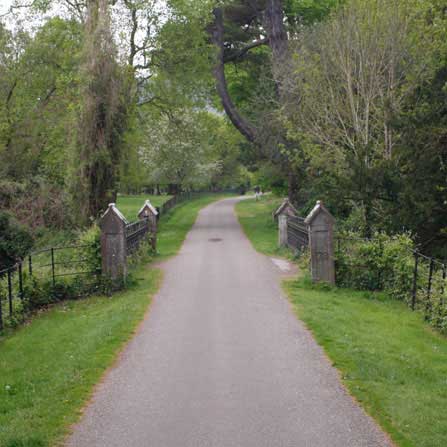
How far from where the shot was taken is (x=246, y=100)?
128 ft

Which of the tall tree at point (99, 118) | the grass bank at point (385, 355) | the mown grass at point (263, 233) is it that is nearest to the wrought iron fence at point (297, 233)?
the mown grass at point (263, 233)

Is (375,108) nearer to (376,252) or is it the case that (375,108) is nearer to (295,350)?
(376,252)

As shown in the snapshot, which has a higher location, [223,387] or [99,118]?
[99,118]

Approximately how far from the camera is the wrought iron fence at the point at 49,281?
12953 millimetres

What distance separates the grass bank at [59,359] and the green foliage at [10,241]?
6615mm

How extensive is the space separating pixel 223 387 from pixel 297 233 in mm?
12839

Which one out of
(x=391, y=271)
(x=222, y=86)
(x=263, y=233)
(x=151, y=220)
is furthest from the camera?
(x=222, y=86)

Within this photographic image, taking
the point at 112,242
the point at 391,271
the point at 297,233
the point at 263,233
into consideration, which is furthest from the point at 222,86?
the point at 391,271

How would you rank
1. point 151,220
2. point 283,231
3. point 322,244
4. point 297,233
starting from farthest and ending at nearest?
1. point 283,231
2. point 151,220
3. point 297,233
4. point 322,244

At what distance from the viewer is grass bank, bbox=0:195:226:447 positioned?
6672mm

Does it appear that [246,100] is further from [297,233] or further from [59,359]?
[59,359]

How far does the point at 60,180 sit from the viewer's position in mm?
29328

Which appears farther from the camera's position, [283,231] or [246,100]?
[246,100]

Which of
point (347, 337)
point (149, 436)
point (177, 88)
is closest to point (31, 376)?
point (149, 436)
